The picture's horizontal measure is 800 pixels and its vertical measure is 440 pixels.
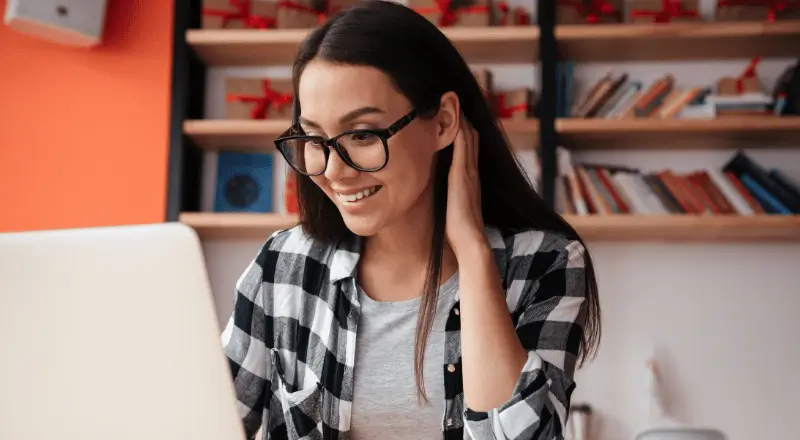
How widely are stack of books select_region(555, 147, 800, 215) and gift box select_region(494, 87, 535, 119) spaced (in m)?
0.19

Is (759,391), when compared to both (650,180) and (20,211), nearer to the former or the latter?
(650,180)

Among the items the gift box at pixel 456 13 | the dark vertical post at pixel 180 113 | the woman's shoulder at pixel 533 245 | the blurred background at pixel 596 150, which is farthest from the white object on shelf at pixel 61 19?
the woman's shoulder at pixel 533 245

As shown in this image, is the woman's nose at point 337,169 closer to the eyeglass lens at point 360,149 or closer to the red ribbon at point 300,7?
the eyeglass lens at point 360,149

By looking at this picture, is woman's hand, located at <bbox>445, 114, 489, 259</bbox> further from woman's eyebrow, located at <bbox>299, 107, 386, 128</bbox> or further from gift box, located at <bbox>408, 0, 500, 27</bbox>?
gift box, located at <bbox>408, 0, 500, 27</bbox>

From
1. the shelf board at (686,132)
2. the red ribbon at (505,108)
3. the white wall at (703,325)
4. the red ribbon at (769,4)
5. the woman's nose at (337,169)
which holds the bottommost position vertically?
the white wall at (703,325)

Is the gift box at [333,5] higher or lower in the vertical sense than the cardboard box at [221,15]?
higher

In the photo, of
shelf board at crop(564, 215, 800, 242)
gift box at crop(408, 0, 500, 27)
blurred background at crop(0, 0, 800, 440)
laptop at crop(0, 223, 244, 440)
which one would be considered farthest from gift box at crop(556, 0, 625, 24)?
laptop at crop(0, 223, 244, 440)

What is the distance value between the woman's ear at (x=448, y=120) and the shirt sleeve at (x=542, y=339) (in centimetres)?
21

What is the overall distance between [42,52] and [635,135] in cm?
226

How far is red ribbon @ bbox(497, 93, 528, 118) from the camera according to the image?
2600 millimetres

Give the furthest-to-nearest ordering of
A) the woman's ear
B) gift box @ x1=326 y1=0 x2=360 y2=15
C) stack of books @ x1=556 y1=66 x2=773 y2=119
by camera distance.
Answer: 1. gift box @ x1=326 y1=0 x2=360 y2=15
2. stack of books @ x1=556 y1=66 x2=773 y2=119
3. the woman's ear

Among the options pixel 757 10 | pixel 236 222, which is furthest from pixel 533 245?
pixel 757 10

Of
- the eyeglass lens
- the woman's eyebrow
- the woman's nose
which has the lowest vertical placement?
the woman's nose

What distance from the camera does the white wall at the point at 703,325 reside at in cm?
266
